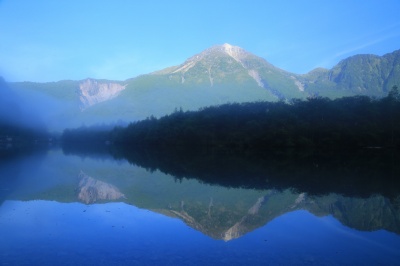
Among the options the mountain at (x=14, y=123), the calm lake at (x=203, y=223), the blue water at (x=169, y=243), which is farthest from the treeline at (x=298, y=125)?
the mountain at (x=14, y=123)

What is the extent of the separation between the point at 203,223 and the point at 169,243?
2.54m

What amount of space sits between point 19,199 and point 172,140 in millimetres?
74266

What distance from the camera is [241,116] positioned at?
254 ft

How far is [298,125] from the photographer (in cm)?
6619

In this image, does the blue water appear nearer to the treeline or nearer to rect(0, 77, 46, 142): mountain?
the treeline

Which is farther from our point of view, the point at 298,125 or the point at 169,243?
the point at 298,125

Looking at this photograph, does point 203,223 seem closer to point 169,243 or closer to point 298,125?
point 169,243

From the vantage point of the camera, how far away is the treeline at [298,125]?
62.5 m

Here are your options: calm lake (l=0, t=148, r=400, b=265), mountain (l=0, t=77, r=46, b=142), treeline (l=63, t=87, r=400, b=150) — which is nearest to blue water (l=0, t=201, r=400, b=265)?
calm lake (l=0, t=148, r=400, b=265)

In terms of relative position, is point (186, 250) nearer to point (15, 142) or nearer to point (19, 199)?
point (19, 199)

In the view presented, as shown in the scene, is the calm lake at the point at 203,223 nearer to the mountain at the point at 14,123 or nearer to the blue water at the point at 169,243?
the blue water at the point at 169,243

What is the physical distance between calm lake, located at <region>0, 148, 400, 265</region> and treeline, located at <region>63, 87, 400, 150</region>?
46769 millimetres

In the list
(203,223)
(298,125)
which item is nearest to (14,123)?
(298,125)

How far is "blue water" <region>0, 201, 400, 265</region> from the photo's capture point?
734 cm
